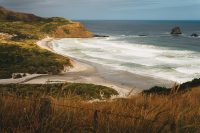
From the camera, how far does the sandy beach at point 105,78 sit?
32.7m

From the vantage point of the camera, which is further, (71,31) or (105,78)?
(71,31)

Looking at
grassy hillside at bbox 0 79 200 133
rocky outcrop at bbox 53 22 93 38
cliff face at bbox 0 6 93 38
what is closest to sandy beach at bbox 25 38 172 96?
grassy hillside at bbox 0 79 200 133

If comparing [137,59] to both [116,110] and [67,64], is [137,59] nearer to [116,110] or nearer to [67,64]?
[67,64]

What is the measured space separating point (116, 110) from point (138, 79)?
1178 inches

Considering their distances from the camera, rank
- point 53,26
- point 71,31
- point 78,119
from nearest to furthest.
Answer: point 78,119, point 71,31, point 53,26

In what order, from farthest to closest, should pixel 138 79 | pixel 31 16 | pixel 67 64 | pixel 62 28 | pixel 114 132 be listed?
pixel 31 16 → pixel 62 28 → pixel 67 64 → pixel 138 79 → pixel 114 132

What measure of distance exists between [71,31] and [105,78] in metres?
82.3

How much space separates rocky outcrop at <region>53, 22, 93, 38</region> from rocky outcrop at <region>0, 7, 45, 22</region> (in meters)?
25.7

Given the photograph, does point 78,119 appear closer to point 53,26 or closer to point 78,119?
point 78,119

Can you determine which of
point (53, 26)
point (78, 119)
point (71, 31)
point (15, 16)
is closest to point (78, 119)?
point (78, 119)

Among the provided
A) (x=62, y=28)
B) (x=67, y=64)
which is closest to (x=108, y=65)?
(x=67, y=64)

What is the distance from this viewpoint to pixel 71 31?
118 m

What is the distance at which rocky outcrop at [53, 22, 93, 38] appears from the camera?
11362 centimetres

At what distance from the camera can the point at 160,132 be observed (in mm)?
4848
